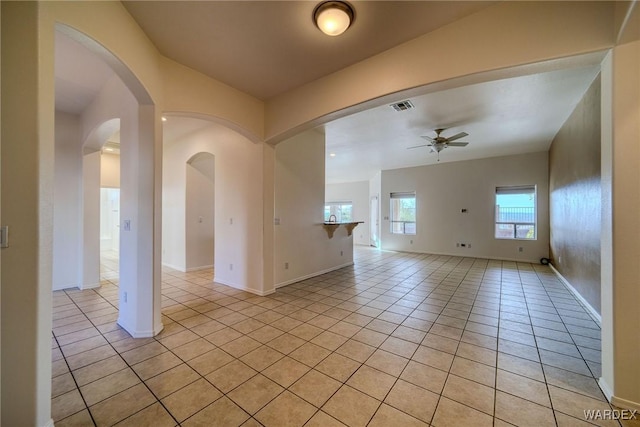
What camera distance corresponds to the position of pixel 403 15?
2.11m

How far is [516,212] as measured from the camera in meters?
6.88

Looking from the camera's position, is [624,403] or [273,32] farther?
[273,32]

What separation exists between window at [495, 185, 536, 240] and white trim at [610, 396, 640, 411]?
6182mm

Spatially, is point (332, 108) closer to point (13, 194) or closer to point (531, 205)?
point (13, 194)

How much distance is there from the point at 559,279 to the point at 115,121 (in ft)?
26.2

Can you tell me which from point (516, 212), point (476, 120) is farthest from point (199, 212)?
point (516, 212)

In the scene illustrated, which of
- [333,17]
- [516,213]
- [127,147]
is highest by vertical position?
[333,17]

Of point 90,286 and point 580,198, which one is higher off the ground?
point 580,198

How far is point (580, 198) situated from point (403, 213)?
5263 millimetres

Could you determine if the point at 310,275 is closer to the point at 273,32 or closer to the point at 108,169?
the point at 273,32

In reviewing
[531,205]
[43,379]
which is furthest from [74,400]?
[531,205]

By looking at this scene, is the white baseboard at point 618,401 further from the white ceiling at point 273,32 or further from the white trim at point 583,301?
the white ceiling at point 273,32

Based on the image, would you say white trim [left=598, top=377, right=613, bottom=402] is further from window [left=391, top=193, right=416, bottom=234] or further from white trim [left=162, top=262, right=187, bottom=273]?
window [left=391, top=193, right=416, bottom=234]

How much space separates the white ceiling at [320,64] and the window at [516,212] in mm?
1884
